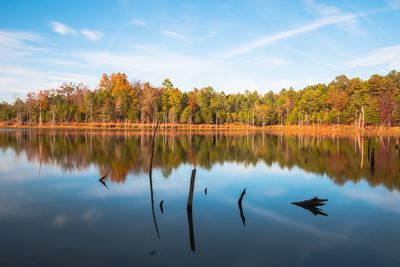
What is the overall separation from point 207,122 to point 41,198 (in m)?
107

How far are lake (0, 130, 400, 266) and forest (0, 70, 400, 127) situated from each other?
245 feet

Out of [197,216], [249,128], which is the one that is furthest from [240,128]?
[197,216]

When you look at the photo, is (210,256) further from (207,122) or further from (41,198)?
(207,122)

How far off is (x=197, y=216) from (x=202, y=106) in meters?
110

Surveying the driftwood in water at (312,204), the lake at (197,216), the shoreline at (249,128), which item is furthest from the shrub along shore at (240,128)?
the driftwood in water at (312,204)

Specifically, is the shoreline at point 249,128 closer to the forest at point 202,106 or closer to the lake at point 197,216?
the forest at point 202,106

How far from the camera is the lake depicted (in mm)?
12023

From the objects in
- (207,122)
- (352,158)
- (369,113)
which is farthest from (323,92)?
(352,158)

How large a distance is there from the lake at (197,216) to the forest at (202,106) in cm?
7471

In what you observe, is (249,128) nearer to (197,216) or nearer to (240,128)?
(240,128)

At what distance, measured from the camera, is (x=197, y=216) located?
16906 mm

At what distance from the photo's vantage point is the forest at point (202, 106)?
3974 inches

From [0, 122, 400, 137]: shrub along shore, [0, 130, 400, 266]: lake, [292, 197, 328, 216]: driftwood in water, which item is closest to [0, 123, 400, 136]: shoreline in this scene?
[0, 122, 400, 137]: shrub along shore

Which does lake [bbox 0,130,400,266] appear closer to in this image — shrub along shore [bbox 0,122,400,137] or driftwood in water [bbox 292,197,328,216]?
driftwood in water [bbox 292,197,328,216]
